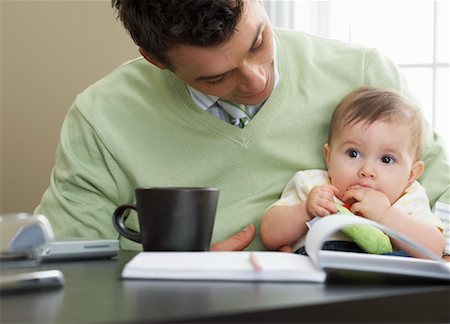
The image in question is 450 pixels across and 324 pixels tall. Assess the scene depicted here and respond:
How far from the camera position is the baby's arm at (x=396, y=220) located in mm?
1327

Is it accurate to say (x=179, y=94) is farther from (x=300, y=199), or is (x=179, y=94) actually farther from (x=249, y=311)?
(x=249, y=311)

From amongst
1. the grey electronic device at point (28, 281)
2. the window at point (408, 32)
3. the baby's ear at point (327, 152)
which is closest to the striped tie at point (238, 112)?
the baby's ear at point (327, 152)

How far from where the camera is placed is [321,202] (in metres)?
1.31

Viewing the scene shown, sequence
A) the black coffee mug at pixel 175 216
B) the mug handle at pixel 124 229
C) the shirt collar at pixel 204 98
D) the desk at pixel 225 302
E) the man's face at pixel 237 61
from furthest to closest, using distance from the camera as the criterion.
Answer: the shirt collar at pixel 204 98, the man's face at pixel 237 61, the mug handle at pixel 124 229, the black coffee mug at pixel 175 216, the desk at pixel 225 302

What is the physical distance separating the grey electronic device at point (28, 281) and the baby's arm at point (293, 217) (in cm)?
63

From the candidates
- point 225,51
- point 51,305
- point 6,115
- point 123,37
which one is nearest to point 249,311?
point 51,305

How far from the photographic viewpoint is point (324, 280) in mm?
809

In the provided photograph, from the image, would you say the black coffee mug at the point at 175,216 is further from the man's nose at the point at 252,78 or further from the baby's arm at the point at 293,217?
the man's nose at the point at 252,78

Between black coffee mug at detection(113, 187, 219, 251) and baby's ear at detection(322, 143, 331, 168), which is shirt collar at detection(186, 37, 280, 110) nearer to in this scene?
baby's ear at detection(322, 143, 331, 168)

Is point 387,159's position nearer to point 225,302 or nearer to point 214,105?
point 214,105

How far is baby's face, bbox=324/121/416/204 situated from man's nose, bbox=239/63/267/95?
7.5 inches

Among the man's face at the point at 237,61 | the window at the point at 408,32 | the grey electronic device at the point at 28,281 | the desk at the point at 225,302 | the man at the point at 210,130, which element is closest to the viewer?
the desk at the point at 225,302

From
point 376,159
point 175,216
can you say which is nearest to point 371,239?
point 376,159

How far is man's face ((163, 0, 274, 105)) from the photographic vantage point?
54.9 inches
